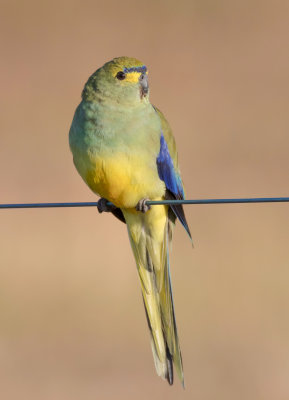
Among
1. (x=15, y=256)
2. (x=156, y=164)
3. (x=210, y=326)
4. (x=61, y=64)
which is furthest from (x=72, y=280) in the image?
(x=156, y=164)

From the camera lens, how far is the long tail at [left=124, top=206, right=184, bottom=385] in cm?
748

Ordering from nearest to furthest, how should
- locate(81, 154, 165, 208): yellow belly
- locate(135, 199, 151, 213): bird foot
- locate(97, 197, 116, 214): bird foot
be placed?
locate(81, 154, 165, 208): yellow belly → locate(135, 199, 151, 213): bird foot → locate(97, 197, 116, 214): bird foot

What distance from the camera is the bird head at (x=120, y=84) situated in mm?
7340

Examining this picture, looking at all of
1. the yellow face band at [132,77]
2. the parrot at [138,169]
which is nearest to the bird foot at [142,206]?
the parrot at [138,169]

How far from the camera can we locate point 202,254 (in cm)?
1184

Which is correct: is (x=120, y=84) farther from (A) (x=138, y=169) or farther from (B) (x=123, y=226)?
(B) (x=123, y=226)

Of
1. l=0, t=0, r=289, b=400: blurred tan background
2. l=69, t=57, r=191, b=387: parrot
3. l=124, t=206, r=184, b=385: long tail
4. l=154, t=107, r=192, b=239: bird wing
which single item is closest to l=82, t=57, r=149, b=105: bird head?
l=69, t=57, r=191, b=387: parrot

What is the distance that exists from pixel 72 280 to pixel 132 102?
4.60 meters

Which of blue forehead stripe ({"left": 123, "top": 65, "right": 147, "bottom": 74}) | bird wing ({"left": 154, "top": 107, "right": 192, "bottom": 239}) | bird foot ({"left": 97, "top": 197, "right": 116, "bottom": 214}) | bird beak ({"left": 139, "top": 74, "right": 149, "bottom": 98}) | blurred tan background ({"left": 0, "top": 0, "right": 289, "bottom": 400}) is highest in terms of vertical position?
blue forehead stripe ({"left": 123, "top": 65, "right": 147, "bottom": 74})

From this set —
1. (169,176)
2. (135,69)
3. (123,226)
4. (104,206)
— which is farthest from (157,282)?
(123,226)

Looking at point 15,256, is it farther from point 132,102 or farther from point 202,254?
point 132,102

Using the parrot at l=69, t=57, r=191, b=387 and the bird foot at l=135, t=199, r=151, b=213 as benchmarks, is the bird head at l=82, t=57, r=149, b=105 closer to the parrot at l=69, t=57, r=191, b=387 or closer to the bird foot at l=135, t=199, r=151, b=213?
the parrot at l=69, t=57, r=191, b=387

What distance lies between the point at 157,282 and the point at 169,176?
2.34 feet

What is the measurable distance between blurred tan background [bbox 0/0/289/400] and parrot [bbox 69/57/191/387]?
3.24 metres
